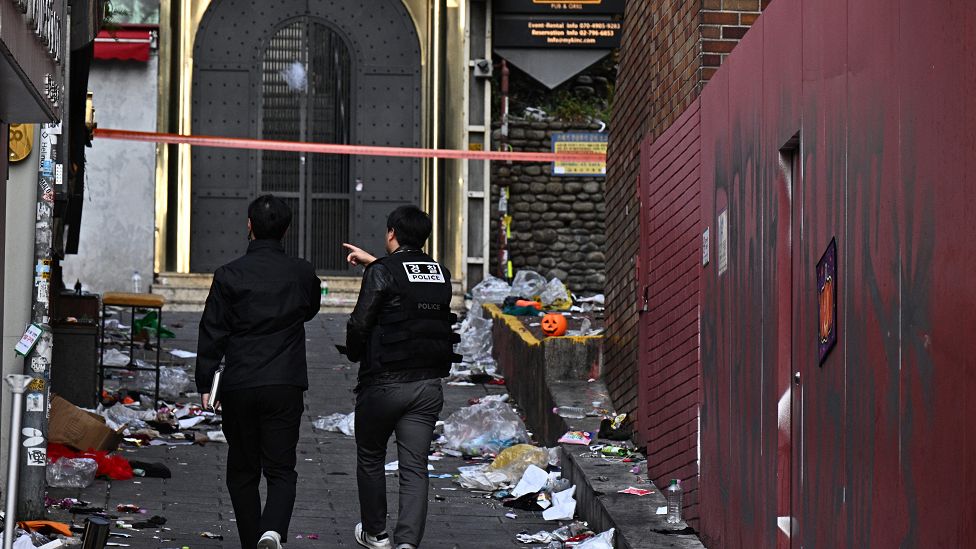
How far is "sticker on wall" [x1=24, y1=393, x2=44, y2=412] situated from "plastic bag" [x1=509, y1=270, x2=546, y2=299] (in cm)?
1070

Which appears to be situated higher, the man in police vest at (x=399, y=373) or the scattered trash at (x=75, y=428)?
the man in police vest at (x=399, y=373)

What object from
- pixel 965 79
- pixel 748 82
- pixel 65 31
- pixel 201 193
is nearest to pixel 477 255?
pixel 201 193

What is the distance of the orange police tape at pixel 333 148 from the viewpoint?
67.5ft

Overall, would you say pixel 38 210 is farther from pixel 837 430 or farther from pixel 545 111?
pixel 545 111

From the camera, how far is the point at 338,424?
43.6 feet

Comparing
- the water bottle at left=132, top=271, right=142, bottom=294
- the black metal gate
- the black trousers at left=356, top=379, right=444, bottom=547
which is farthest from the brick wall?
the water bottle at left=132, top=271, right=142, bottom=294

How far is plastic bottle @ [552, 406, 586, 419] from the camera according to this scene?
11590mm

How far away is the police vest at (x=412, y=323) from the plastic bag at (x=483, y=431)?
173 inches

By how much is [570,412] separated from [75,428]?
366 centimetres

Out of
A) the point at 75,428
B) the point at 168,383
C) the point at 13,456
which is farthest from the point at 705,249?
the point at 168,383

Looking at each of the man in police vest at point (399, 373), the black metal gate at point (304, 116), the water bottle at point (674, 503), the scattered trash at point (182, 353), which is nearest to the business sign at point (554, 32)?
the black metal gate at point (304, 116)

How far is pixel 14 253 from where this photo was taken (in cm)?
870

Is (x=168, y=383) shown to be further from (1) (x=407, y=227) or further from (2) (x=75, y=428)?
(1) (x=407, y=227)

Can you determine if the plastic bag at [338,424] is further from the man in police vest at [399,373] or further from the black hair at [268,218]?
the black hair at [268,218]
